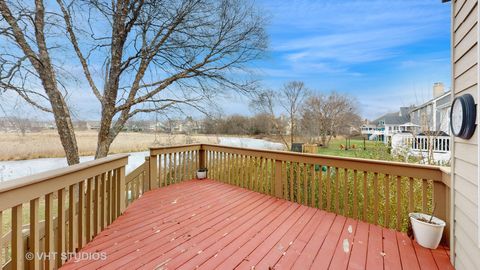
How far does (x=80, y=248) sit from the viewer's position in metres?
2.12

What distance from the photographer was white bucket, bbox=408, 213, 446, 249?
2.07 meters

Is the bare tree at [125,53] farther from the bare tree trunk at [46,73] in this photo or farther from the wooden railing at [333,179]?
the wooden railing at [333,179]

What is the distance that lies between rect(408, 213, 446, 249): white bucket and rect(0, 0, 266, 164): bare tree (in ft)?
15.8

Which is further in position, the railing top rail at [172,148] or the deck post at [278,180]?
the railing top rail at [172,148]

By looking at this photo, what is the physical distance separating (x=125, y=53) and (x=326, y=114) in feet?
50.4

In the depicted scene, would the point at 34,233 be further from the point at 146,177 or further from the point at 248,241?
the point at 146,177

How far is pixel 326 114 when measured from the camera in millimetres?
16859

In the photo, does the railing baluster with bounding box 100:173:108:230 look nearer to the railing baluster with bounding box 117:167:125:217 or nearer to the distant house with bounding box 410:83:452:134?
the railing baluster with bounding box 117:167:125:217

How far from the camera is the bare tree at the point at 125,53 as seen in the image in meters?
4.47

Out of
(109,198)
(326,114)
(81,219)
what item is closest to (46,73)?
(109,198)

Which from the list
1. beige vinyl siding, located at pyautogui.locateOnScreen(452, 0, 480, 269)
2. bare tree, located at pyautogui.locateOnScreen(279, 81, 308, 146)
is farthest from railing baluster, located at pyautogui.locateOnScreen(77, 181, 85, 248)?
bare tree, located at pyautogui.locateOnScreen(279, 81, 308, 146)

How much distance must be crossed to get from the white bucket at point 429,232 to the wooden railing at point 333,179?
0.19 m

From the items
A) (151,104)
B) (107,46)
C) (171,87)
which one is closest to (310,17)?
(171,87)

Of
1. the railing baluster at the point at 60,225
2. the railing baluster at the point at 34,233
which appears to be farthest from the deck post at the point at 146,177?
the railing baluster at the point at 34,233
